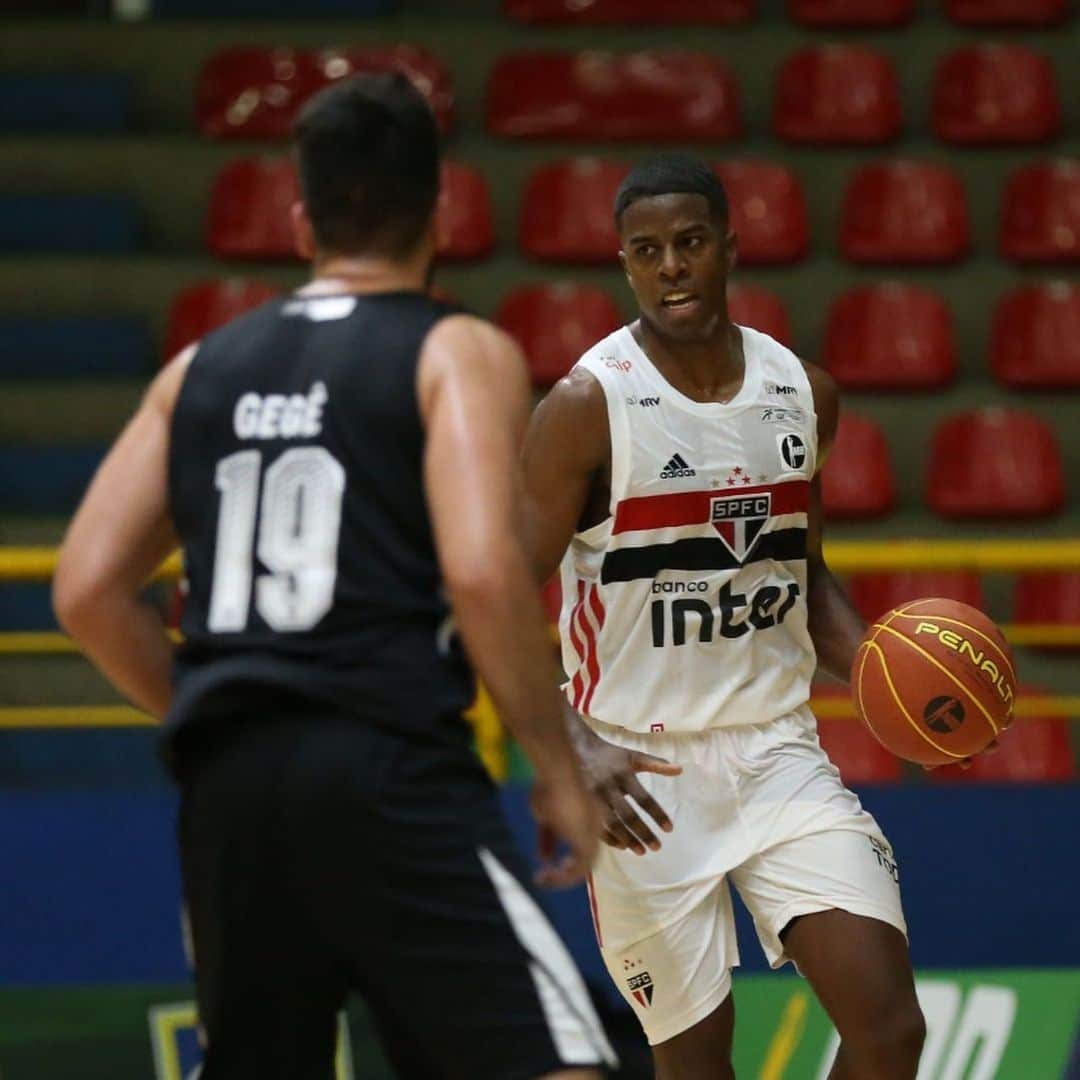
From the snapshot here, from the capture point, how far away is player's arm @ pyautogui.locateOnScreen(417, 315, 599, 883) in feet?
8.66

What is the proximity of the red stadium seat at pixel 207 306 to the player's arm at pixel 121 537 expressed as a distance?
18.9ft

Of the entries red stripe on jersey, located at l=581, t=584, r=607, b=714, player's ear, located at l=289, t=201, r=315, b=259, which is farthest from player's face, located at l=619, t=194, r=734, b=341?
player's ear, located at l=289, t=201, r=315, b=259

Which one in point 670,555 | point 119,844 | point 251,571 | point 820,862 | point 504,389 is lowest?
point 119,844

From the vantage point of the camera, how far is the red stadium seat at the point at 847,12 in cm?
980

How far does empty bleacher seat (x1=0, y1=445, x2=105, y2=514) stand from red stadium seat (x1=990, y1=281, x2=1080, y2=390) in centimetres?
386

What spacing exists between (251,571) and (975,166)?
7353mm

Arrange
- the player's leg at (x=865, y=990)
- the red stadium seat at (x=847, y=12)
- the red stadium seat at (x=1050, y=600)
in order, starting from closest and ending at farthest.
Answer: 1. the player's leg at (x=865, y=990)
2. the red stadium seat at (x=1050, y=600)
3. the red stadium seat at (x=847, y=12)

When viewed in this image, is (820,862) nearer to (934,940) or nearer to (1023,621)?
(934,940)

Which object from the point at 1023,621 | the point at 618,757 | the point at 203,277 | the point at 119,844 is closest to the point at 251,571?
the point at 618,757

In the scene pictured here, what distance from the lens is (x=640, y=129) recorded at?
951 cm

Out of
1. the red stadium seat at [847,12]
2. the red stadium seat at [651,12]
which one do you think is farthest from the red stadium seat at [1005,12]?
the red stadium seat at [651,12]

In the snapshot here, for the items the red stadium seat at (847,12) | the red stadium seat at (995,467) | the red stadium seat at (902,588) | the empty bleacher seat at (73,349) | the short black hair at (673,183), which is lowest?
the red stadium seat at (902,588)

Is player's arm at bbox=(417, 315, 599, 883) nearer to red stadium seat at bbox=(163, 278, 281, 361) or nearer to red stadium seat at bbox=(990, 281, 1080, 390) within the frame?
red stadium seat at bbox=(163, 278, 281, 361)

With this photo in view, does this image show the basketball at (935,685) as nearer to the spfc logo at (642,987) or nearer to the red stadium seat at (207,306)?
the spfc logo at (642,987)
